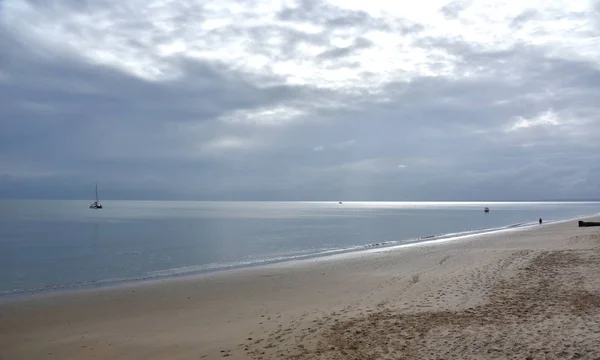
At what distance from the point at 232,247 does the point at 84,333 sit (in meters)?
29.9

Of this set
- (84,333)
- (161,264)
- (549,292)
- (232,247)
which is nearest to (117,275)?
(161,264)

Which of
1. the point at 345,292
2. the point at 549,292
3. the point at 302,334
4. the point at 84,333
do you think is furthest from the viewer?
the point at 345,292

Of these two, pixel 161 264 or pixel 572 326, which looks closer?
pixel 572 326

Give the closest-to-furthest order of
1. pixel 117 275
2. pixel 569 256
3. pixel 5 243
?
pixel 569 256, pixel 117 275, pixel 5 243

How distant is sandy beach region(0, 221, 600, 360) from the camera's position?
32.7ft

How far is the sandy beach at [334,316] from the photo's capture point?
9.96 m

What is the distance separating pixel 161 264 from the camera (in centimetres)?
3173

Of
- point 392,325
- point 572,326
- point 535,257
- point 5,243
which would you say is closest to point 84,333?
point 392,325

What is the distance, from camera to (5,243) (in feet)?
162

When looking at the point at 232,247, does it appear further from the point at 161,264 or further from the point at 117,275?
the point at 117,275

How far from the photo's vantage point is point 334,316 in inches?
535

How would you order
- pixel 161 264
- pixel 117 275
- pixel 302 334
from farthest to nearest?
1. pixel 161 264
2. pixel 117 275
3. pixel 302 334

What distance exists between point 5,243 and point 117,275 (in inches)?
1230

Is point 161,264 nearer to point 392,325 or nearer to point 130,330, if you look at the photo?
point 130,330
